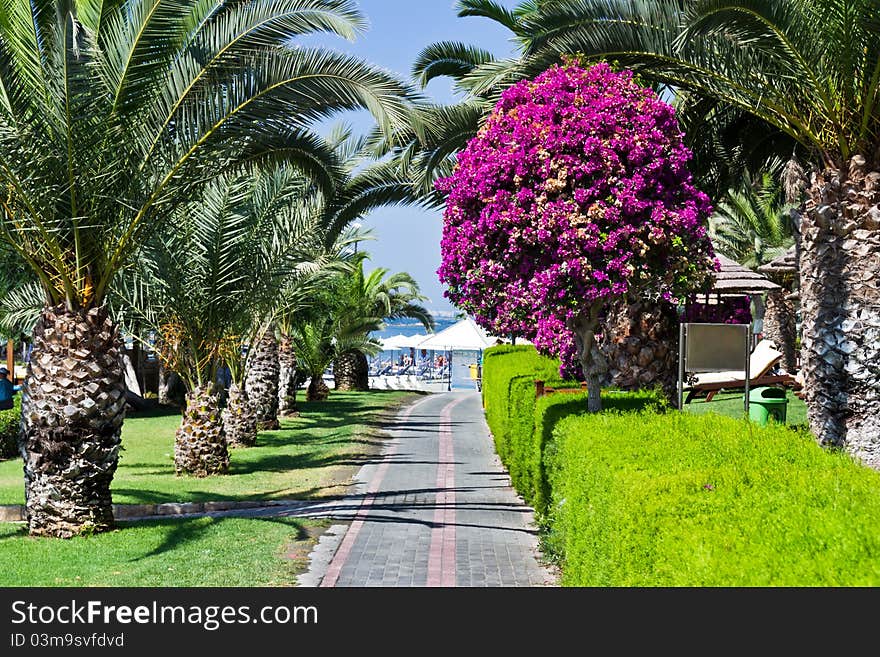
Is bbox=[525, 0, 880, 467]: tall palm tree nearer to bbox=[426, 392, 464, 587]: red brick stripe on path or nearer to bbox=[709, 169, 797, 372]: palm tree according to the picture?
bbox=[426, 392, 464, 587]: red brick stripe on path

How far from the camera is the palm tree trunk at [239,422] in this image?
18500 millimetres

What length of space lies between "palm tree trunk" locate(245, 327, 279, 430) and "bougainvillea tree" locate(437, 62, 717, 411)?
11.9 meters

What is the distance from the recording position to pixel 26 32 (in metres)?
8.84

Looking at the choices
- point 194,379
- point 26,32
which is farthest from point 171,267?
point 26,32

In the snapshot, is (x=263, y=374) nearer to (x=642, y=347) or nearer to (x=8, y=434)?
(x=8, y=434)

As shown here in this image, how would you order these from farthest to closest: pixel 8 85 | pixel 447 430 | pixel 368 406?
1. pixel 368 406
2. pixel 447 430
3. pixel 8 85

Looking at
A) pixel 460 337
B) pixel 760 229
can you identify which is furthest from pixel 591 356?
pixel 460 337

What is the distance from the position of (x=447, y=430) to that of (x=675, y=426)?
1535 cm

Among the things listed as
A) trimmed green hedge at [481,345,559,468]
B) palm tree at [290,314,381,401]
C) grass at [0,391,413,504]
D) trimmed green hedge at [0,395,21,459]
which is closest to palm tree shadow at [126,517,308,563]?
grass at [0,391,413,504]

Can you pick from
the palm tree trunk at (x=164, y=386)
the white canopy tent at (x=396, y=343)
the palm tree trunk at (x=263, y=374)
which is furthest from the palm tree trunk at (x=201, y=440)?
the white canopy tent at (x=396, y=343)

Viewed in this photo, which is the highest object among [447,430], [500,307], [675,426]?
[500,307]

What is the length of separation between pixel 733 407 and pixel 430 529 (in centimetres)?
1085

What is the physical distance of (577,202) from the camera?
27.6 feet
